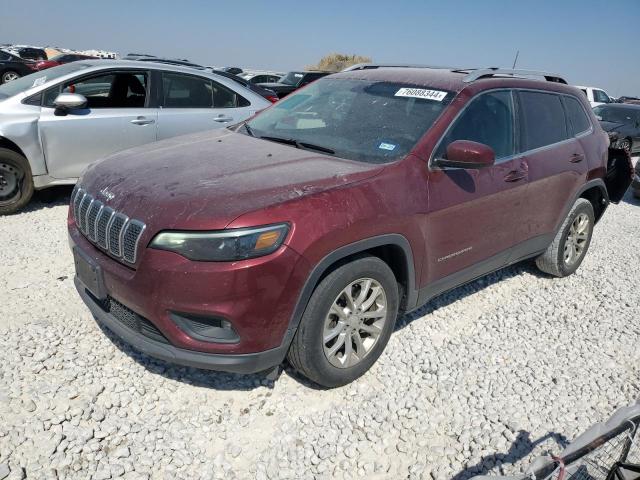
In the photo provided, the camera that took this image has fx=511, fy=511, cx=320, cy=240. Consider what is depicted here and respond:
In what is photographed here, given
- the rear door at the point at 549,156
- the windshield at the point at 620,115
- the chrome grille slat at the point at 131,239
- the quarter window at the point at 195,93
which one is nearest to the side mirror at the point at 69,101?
the quarter window at the point at 195,93

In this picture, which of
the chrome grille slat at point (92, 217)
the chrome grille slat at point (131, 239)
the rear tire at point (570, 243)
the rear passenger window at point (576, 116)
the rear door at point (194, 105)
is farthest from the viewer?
the rear door at point (194, 105)

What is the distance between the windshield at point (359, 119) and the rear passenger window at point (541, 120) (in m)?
0.91

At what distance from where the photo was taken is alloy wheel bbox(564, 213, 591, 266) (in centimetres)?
476

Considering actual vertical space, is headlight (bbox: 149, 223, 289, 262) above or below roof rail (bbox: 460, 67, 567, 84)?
below

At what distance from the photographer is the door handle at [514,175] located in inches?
140

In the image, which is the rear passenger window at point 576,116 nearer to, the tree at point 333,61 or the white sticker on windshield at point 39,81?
the white sticker on windshield at point 39,81

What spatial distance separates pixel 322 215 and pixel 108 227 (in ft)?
3.58

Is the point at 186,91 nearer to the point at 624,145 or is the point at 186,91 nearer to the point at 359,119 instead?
the point at 359,119

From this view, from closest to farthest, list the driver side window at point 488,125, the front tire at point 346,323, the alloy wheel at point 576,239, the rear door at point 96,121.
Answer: the front tire at point 346,323
the driver side window at point 488,125
the alloy wheel at point 576,239
the rear door at point 96,121

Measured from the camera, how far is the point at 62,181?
5.45 meters

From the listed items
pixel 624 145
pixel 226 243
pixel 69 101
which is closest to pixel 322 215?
pixel 226 243

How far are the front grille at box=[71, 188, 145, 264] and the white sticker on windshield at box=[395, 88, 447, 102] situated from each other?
1961mm

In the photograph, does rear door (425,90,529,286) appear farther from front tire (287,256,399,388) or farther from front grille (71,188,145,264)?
front grille (71,188,145,264)

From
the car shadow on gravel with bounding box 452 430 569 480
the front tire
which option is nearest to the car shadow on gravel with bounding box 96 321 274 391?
the front tire
